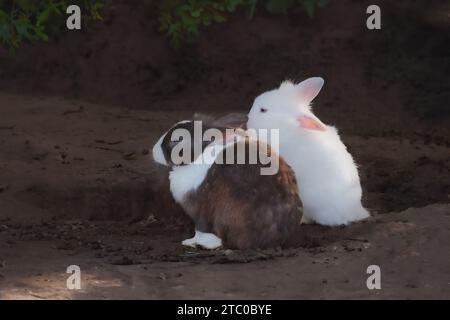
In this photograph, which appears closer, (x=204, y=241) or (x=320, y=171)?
(x=204, y=241)

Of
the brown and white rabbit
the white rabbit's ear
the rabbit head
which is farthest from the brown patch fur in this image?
the white rabbit's ear

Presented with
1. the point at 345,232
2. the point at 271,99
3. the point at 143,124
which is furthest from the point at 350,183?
the point at 143,124

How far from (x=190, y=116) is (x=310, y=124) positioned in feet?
12.0

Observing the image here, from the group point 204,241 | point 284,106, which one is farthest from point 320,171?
point 204,241

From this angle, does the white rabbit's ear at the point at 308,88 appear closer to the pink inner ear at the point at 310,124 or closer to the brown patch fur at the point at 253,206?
the pink inner ear at the point at 310,124

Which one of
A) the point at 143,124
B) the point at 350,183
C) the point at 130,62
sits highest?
the point at 130,62

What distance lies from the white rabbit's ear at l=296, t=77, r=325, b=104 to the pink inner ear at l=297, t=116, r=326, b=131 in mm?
373

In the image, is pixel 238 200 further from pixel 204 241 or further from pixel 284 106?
pixel 284 106

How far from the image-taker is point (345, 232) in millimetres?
5867

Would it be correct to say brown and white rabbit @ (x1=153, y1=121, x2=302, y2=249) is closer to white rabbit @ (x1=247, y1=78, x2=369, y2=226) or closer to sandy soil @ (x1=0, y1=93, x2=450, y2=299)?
sandy soil @ (x1=0, y1=93, x2=450, y2=299)

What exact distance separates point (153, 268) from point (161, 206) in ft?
6.84

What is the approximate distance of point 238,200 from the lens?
5445 mm

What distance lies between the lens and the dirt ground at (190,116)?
479 centimetres
